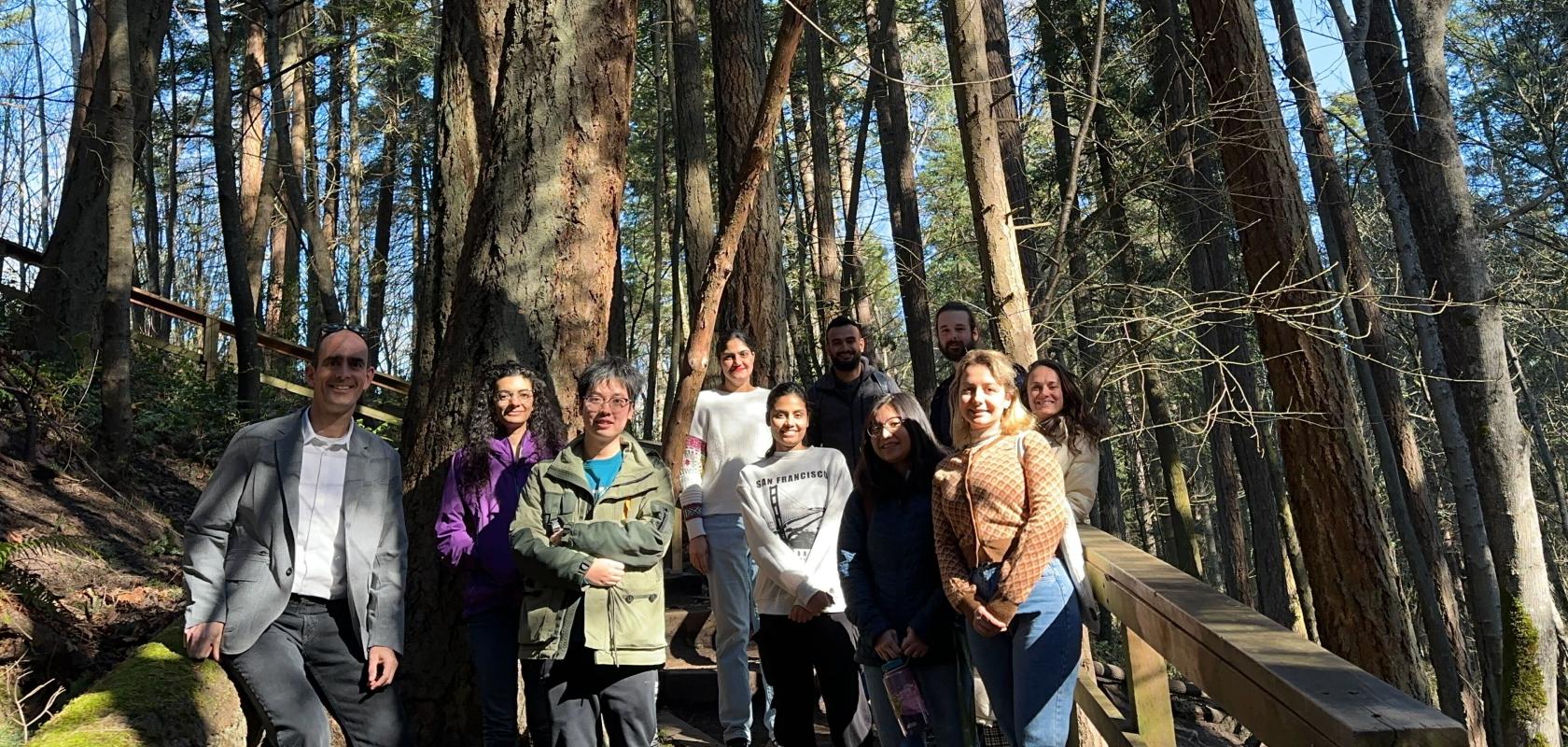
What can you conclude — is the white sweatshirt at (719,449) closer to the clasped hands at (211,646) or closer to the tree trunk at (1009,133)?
the clasped hands at (211,646)

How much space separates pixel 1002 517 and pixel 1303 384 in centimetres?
543

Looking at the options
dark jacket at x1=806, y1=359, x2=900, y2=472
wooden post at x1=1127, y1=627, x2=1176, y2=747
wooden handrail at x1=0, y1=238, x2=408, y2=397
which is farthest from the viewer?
wooden handrail at x1=0, y1=238, x2=408, y2=397

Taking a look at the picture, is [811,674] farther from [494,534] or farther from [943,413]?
[494,534]

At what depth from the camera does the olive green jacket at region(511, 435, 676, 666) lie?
13.0 ft

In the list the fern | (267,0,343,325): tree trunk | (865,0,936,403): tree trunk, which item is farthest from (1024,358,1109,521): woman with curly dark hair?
(267,0,343,325): tree trunk

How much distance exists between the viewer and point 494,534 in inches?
169

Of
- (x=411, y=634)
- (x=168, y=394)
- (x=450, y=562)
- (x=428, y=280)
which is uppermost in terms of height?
(x=168, y=394)

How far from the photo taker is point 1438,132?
10.6 meters

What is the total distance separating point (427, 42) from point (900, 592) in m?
14.9

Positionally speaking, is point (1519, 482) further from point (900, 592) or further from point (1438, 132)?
point (900, 592)

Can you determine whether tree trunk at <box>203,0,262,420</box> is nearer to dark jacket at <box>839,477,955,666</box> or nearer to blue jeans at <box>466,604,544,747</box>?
blue jeans at <box>466,604,544,747</box>

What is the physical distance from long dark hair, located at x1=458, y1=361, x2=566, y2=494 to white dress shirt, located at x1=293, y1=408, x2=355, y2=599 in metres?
0.74

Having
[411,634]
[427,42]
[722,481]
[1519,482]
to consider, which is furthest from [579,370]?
[427,42]

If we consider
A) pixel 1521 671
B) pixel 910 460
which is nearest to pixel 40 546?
pixel 910 460
